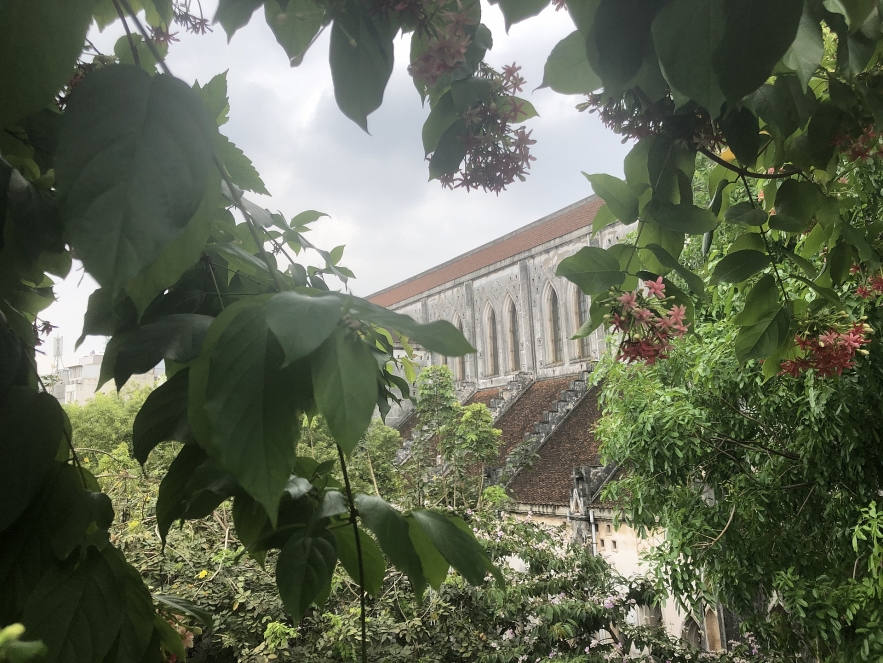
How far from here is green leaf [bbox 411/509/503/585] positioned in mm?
366

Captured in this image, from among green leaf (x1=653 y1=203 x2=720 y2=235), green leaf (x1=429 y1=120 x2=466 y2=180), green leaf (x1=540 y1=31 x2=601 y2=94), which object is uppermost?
green leaf (x1=540 y1=31 x2=601 y2=94)

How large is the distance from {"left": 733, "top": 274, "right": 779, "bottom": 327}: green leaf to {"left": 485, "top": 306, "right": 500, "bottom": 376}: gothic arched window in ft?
36.7

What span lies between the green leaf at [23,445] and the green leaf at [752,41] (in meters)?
0.36

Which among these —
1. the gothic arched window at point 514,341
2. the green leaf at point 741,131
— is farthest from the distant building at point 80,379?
the gothic arched window at point 514,341

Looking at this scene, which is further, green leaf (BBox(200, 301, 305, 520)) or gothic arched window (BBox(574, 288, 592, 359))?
gothic arched window (BBox(574, 288, 592, 359))

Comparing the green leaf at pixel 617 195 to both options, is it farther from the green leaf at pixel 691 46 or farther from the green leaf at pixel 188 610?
the green leaf at pixel 188 610

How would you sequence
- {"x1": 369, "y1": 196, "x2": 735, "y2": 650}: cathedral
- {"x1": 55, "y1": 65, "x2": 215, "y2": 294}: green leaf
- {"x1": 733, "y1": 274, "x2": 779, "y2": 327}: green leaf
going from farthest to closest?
{"x1": 369, "y1": 196, "x2": 735, "y2": 650}: cathedral < {"x1": 733, "y1": 274, "x2": 779, "y2": 327}: green leaf < {"x1": 55, "y1": 65, "x2": 215, "y2": 294}: green leaf

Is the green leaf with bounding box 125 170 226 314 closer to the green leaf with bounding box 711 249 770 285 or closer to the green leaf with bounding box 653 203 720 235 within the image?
the green leaf with bounding box 653 203 720 235

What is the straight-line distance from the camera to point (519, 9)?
313 millimetres

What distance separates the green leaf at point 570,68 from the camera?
46 centimetres

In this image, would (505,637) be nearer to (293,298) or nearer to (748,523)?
(748,523)

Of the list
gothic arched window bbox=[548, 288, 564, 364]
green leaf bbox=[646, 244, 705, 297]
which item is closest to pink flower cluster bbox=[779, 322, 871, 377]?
green leaf bbox=[646, 244, 705, 297]

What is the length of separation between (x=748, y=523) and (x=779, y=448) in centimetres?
41

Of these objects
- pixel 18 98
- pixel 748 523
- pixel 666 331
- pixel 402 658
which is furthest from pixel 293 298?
pixel 748 523
